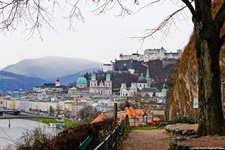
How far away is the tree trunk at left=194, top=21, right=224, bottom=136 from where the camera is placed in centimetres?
1077

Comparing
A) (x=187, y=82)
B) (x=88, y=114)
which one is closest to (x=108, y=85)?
(x=88, y=114)

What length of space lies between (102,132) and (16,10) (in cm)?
386

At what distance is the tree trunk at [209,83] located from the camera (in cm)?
1077

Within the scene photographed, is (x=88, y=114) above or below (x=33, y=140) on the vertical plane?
below

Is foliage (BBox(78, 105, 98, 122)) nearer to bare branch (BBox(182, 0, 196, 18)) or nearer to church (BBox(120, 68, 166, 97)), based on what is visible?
bare branch (BBox(182, 0, 196, 18))

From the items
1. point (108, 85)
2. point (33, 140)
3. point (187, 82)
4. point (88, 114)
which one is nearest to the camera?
point (33, 140)

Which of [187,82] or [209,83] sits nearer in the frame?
[209,83]

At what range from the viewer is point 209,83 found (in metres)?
10.9

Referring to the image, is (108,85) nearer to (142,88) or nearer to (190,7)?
(142,88)

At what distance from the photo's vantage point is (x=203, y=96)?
11.1 meters

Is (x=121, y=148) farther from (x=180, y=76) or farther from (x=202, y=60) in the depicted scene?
(x=180, y=76)

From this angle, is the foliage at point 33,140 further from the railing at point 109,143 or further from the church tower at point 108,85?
the church tower at point 108,85

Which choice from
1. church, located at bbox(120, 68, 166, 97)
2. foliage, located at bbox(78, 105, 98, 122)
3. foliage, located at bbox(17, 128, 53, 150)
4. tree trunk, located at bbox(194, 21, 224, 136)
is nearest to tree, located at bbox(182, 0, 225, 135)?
tree trunk, located at bbox(194, 21, 224, 136)

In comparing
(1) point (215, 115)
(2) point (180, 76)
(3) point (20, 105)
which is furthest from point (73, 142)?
(3) point (20, 105)
